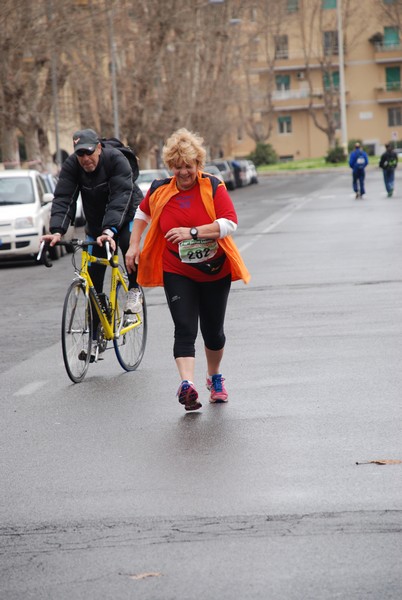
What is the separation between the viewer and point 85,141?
9781 millimetres

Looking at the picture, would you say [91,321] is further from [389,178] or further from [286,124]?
[286,124]

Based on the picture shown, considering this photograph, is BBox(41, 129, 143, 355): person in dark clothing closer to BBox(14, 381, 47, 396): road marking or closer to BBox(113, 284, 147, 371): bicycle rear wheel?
BBox(113, 284, 147, 371): bicycle rear wheel

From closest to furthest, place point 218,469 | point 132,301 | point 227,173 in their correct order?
point 218,469
point 132,301
point 227,173

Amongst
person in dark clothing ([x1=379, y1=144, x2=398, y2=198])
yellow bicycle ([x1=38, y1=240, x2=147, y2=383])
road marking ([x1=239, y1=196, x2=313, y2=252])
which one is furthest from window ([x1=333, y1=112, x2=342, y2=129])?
yellow bicycle ([x1=38, y1=240, x2=147, y2=383])

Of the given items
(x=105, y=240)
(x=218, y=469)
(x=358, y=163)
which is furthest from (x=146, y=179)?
(x=218, y=469)

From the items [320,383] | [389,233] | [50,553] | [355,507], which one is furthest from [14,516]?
[389,233]

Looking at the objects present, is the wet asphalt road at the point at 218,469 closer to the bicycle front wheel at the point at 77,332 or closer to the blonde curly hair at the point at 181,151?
the bicycle front wheel at the point at 77,332

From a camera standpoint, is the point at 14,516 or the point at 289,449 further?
the point at 289,449

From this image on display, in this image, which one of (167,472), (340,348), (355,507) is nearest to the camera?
(355,507)

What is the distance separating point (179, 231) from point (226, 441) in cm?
145

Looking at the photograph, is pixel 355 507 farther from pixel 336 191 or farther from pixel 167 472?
pixel 336 191

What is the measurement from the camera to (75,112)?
198 feet

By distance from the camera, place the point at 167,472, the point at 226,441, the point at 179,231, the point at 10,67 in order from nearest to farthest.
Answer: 1. the point at 167,472
2. the point at 226,441
3. the point at 179,231
4. the point at 10,67

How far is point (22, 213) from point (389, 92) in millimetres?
93496
